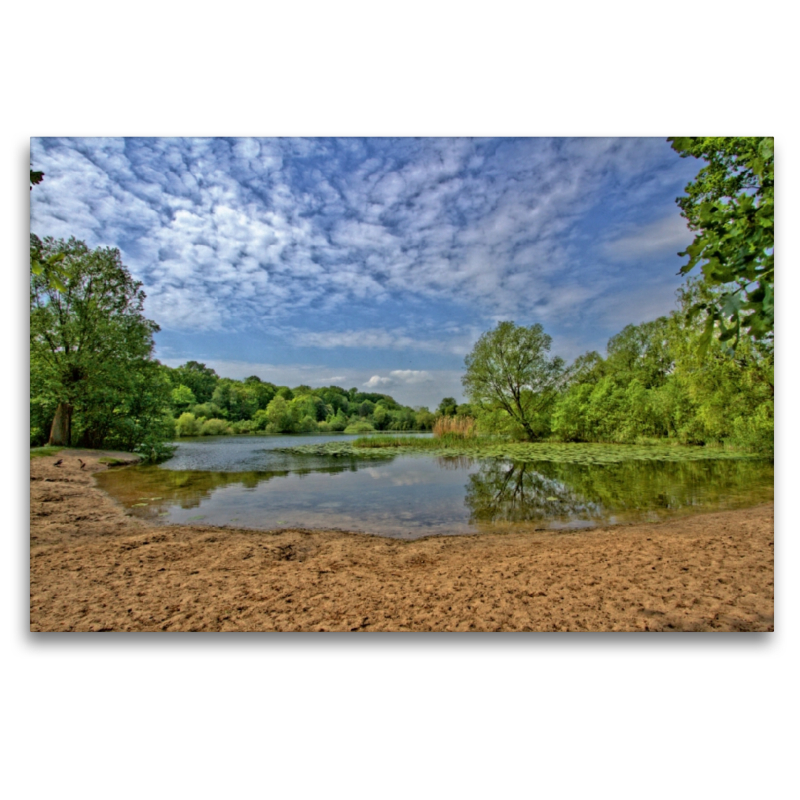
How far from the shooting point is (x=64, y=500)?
102 inches

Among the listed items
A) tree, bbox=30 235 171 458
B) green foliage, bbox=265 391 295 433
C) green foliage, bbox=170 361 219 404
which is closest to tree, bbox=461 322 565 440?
green foliage, bbox=265 391 295 433

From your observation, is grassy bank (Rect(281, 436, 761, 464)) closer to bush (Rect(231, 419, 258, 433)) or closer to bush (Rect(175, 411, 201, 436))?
bush (Rect(231, 419, 258, 433))

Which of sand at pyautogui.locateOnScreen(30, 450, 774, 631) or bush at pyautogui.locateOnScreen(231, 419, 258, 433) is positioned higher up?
bush at pyautogui.locateOnScreen(231, 419, 258, 433)

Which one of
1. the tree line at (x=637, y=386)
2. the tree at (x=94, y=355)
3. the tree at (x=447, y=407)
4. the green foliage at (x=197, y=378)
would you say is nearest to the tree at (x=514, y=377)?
the tree line at (x=637, y=386)

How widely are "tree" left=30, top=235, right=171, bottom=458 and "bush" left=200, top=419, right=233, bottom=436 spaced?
1.11 feet

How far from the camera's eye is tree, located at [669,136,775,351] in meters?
0.97

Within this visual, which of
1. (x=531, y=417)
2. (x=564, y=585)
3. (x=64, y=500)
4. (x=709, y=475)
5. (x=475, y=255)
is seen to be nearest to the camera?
(x=564, y=585)

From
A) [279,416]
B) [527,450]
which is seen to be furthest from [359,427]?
[527,450]

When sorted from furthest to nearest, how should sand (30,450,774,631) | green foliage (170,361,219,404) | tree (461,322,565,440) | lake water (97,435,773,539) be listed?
tree (461,322,565,440) < green foliage (170,361,219,404) < lake water (97,435,773,539) < sand (30,450,774,631)
